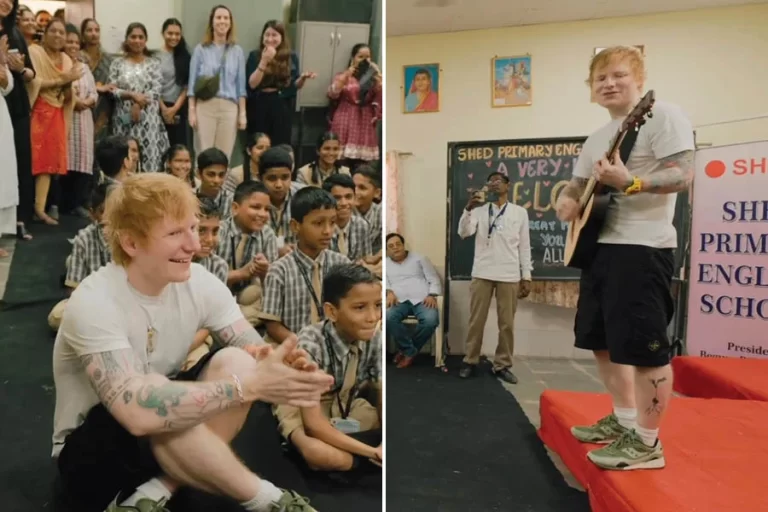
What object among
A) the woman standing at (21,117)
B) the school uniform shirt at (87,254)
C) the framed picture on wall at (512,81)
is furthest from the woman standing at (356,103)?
the framed picture on wall at (512,81)

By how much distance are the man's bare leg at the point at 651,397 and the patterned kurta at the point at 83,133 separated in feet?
5.50

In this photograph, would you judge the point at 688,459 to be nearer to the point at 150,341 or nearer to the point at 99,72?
the point at 150,341

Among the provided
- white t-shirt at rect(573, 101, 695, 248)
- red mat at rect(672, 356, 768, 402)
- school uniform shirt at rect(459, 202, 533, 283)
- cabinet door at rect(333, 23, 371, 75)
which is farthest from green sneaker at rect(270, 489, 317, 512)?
school uniform shirt at rect(459, 202, 533, 283)

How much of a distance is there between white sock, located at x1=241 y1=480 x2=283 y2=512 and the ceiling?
A: 289cm

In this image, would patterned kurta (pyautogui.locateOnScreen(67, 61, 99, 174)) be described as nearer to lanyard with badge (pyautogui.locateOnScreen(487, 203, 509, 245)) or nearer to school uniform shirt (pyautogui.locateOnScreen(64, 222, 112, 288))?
school uniform shirt (pyautogui.locateOnScreen(64, 222, 112, 288))

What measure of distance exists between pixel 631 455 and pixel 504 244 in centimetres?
180

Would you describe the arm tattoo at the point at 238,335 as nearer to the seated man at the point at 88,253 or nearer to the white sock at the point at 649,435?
the seated man at the point at 88,253

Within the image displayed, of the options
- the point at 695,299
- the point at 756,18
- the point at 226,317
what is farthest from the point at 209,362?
the point at 756,18

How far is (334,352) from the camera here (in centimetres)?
127

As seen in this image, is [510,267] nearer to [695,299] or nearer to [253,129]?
[695,299]

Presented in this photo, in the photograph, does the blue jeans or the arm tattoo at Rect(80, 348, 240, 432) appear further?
the blue jeans

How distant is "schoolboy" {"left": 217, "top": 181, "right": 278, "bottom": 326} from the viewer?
125 cm

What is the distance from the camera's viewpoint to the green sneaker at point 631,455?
165 cm

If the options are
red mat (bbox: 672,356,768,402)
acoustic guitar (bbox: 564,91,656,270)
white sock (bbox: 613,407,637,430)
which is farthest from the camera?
red mat (bbox: 672,356,768,402)
